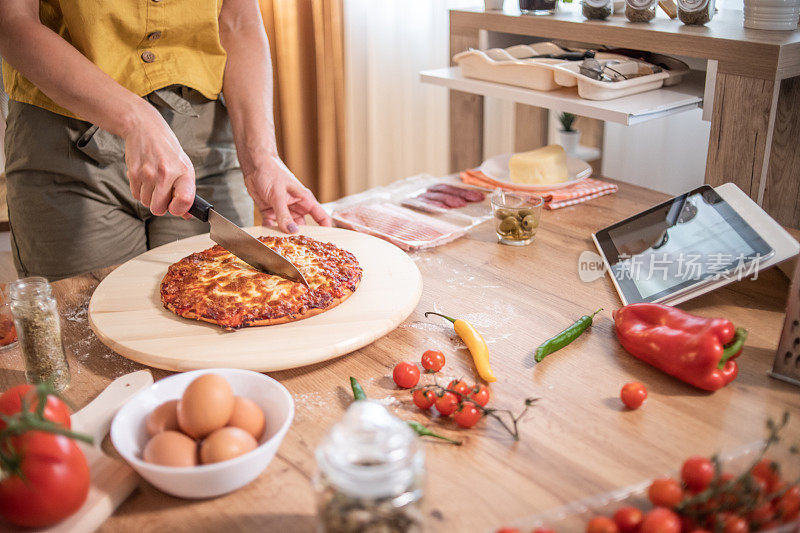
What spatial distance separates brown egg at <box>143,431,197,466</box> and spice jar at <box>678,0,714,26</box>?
1.78 meters

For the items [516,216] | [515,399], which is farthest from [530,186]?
[515,399]

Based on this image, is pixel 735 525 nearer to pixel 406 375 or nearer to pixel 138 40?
pixel 406 375

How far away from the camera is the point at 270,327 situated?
48.9 inches

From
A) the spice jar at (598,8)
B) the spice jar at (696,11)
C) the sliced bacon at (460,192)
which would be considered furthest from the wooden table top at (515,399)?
the spice jar at (598,8)

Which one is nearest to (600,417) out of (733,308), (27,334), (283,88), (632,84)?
(733,308)

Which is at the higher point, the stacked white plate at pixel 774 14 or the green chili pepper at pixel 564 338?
the stacked white plate at pixel 774 14

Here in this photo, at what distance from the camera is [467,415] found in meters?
1.02

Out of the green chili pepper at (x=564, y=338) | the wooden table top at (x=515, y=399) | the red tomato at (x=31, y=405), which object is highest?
the red tomato at (x=31, y=405)

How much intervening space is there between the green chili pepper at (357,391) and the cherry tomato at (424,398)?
79 millimetres

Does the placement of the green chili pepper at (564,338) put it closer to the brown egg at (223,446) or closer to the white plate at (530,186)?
the brown egg at (223,446)

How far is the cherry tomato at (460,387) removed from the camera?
105 centimetres

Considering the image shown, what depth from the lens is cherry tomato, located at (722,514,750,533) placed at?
77 centimetres

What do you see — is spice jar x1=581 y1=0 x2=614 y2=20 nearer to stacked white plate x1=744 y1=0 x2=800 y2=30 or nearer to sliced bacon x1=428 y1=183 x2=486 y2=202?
stacked white plate x1=744 y1=0 x2=800 y2=30

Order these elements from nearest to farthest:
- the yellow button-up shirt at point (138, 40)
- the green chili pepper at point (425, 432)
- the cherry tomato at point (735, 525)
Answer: the cherry tomato at point (735, 525) < the green chili pepper at point (425, 432) < the yellow button-up shirt at point (138, 40)
